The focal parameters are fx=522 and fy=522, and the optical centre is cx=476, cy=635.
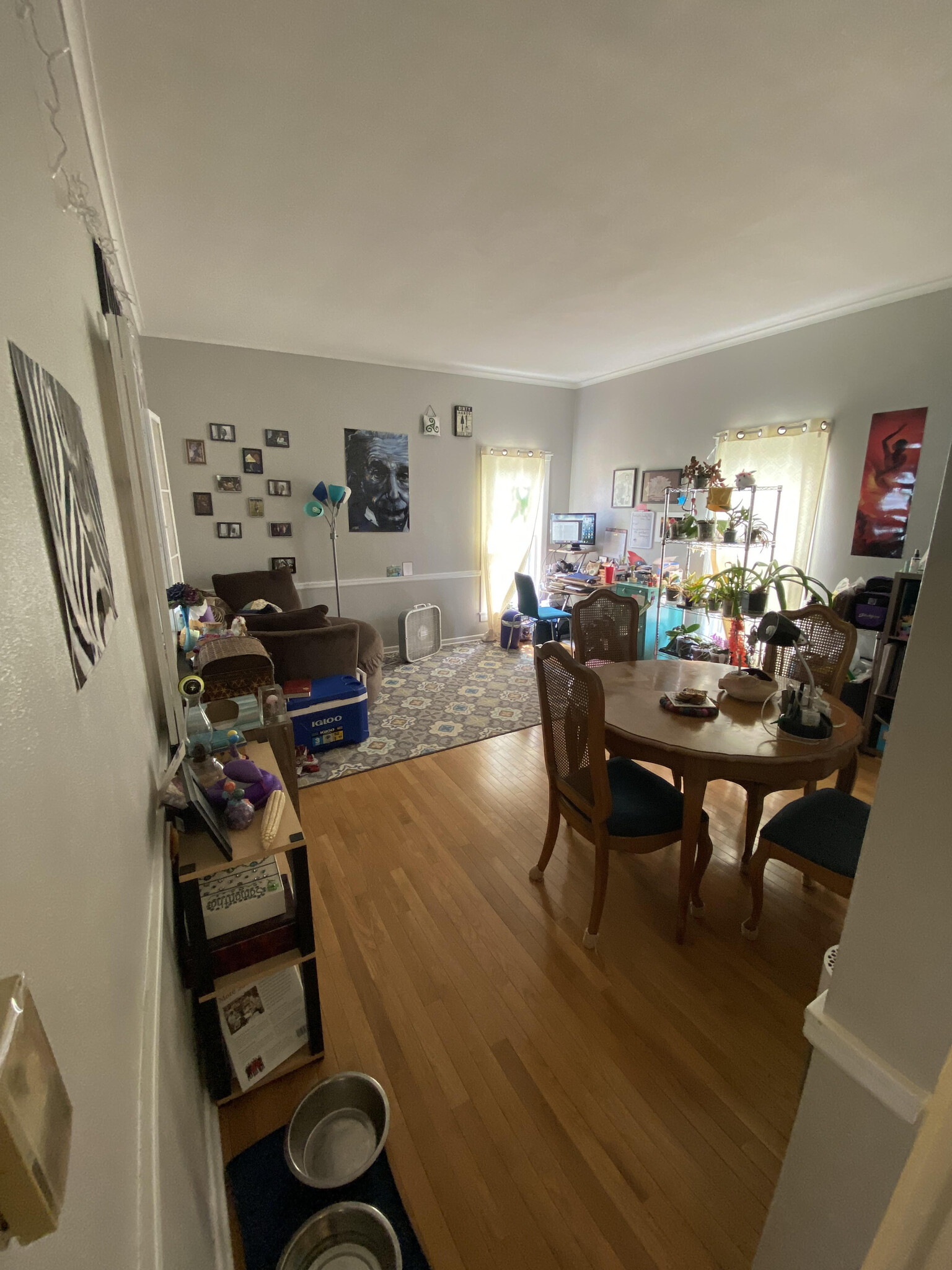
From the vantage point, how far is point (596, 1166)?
1.25 meters

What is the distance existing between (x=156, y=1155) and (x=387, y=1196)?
797 millimetres

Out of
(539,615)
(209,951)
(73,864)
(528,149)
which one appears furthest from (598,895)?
(539,615)

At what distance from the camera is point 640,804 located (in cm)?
191

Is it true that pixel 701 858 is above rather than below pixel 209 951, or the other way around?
below

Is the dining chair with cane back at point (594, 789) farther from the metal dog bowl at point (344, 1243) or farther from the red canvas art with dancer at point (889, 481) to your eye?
the red canvas art with dancer at point (889, 481)

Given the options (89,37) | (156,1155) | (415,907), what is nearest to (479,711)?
(415,907)

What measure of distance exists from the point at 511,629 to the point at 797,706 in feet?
12.0

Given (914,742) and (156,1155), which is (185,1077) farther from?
(914,742)

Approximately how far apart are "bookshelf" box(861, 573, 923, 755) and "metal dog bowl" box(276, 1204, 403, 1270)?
302cm

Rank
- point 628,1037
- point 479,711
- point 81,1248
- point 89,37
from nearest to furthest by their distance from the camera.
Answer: point 81,1248 → point 89,37 → point 628,1037 → point 479,711

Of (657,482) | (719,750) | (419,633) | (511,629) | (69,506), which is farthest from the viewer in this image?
(511,629)

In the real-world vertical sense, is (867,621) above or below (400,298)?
below

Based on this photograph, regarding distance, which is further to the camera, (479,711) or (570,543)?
(570,543)

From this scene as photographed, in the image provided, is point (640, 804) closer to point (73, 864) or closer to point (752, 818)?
point (752, 818)
